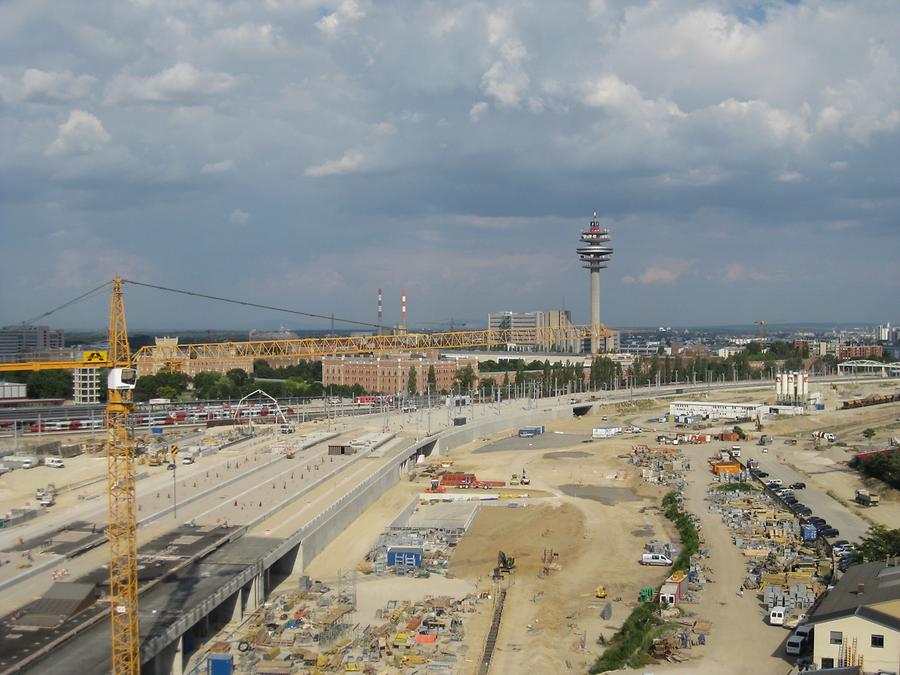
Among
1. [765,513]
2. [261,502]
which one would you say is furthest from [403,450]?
[765,513]

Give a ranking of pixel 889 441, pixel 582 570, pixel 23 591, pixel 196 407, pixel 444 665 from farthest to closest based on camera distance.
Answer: pixel 196 407, pixel 889 441, pixel 582 570, pixel 23 591, pixel 444 665

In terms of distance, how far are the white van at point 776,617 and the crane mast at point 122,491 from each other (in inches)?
385

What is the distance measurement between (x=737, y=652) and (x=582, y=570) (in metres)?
5.69

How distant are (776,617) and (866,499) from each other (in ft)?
37.8

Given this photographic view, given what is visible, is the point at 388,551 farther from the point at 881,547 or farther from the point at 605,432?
the point at 605,432

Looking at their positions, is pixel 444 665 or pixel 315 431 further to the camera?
pixel 315 431

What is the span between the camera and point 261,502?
74.5 ft

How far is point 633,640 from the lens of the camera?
14.4m

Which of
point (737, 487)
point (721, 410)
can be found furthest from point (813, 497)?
point (721, 410)

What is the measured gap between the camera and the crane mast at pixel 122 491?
12.2 metres

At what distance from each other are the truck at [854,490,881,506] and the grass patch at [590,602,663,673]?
38.0 ft

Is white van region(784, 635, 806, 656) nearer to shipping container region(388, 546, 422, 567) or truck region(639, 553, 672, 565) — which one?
truck region(639, 553, 672, 565)

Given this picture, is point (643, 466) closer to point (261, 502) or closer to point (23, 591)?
point (261, 502)

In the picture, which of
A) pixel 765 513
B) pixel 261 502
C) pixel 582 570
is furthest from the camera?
pixel 765 513
